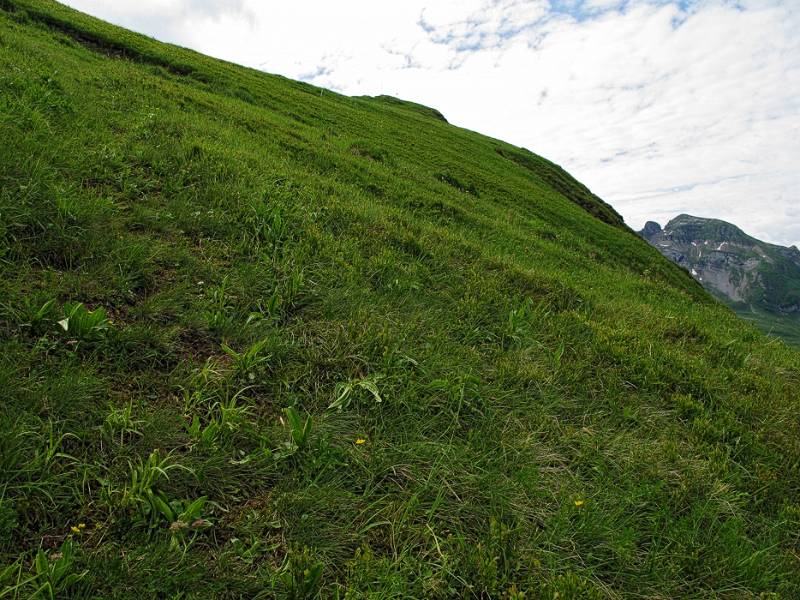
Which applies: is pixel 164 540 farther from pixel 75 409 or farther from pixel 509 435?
pixel 509 435

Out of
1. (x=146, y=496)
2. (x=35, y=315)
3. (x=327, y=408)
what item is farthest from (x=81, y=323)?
(x=327, y=408)

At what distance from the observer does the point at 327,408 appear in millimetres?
4457

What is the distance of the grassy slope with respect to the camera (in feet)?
10.2

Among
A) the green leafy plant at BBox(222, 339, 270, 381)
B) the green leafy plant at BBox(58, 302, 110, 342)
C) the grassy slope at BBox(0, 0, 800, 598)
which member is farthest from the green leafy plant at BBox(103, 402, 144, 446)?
the green leafy plant at BBox(222, 339, 270, 381)

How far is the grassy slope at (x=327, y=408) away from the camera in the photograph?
3.11 m

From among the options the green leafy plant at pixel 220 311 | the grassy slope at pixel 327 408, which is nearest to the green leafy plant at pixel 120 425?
the grassy slope at pixel 327 408

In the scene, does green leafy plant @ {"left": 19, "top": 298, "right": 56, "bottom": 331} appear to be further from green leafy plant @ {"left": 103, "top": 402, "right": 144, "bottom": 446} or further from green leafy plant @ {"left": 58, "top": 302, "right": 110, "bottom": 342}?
green leafy plant @ {"left": 103, "top": 402, "right": 144, "bottom": 446}

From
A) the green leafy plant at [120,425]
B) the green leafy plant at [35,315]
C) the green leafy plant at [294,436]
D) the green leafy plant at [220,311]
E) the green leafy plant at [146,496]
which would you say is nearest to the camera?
the green leafy plant at [146,496]

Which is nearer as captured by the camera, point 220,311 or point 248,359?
point 248,359

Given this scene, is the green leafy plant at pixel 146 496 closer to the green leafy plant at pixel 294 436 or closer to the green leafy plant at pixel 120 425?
→ the green leafy plant at pixel 120 425

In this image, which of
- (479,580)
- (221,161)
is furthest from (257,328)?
(221,161)

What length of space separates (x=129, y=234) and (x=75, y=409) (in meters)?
3.07

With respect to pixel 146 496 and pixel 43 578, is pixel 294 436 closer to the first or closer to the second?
pixel 146 496

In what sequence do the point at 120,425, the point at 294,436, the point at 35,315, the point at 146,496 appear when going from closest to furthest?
the point at 146,496 → the point at 120,425 → the point at 294,436 → the point at 35,315
